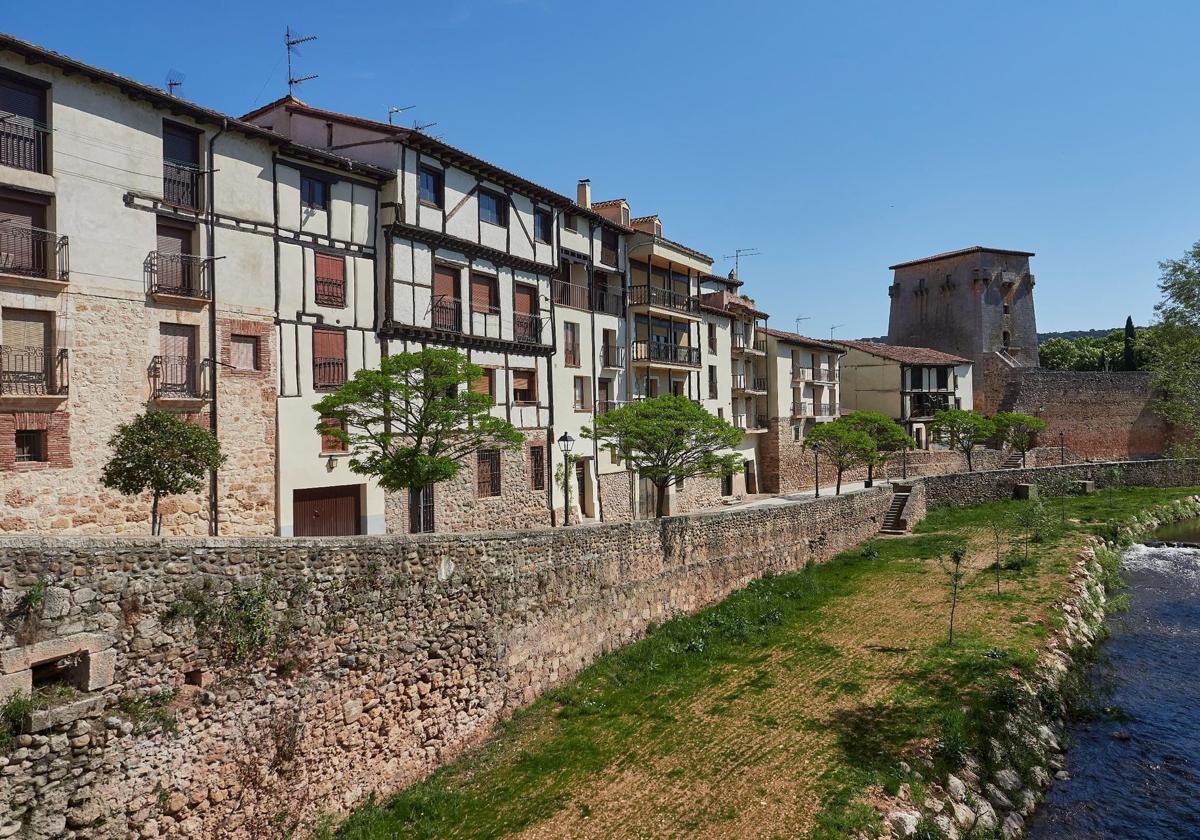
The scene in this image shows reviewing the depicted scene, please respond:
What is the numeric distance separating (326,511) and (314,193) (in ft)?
30.7

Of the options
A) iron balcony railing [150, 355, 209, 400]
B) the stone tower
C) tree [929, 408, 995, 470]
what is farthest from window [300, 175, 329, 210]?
the stone tower

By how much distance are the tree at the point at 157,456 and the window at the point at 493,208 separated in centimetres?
1388

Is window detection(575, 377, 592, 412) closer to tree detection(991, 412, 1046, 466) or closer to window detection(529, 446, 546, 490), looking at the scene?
window detection(529, 446, 546, 490)

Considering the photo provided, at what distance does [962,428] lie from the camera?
52.2 meters

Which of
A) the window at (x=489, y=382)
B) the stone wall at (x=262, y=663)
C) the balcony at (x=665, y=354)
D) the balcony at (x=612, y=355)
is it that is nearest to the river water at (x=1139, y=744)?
the stone wall at (x=262, y=663)

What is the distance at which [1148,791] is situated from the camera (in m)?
15.3

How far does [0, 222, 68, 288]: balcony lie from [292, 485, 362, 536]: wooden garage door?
792 cm

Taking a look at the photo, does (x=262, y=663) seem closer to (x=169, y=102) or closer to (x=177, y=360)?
(x=177, y=360)

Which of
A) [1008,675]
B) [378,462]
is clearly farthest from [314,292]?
[1008,675]

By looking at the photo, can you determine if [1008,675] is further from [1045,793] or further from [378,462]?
[378,462]

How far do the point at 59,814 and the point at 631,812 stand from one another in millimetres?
8403

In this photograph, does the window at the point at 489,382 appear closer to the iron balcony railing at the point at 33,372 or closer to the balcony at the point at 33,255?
the iron balcony railing at the point at 33,372

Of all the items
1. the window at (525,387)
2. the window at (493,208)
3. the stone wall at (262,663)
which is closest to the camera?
the stone wall at (262,663)

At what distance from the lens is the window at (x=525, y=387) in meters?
28.5
